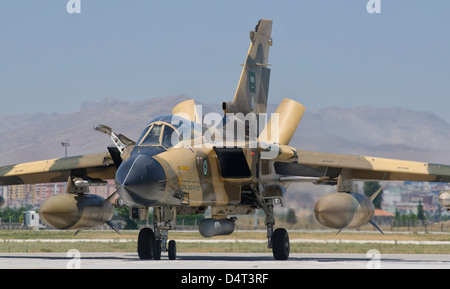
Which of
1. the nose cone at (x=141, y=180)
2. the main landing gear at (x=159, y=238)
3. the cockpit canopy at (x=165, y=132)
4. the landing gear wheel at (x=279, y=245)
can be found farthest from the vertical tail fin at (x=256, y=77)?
the nose cone at (x=141, y=180)

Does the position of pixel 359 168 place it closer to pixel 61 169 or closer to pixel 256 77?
pixel 256 77

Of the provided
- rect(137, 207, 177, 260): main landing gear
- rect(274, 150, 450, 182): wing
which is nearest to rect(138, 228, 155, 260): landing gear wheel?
rect(137, 207, 177, 260): main landing gear

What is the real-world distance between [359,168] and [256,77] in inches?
172

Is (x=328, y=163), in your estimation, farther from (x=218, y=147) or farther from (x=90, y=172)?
(x=90, y=172)

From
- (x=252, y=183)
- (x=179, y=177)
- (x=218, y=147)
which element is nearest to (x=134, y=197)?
(x=179, y=177)

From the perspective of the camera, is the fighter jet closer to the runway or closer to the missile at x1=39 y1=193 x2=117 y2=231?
the missile at x1=39 y1=193 x2=117 y2=231

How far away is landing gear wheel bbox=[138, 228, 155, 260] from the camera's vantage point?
777 inches

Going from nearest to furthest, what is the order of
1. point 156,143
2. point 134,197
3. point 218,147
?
point 134,197 < point 156,143 < point 218,147

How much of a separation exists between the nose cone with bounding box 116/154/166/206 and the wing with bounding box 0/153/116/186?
397cm

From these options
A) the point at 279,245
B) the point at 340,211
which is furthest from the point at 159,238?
the point at 340,211

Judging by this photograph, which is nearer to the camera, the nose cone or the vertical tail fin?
the nose cone
